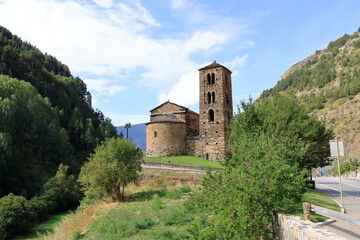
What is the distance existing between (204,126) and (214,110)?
3222 mm

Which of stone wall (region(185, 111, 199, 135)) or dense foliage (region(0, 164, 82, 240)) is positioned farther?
stone wall (region(185, 111, 199, 135))

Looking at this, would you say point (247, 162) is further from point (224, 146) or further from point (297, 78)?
point (297, 78)

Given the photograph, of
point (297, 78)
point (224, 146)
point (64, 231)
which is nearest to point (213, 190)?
point (64, 231)

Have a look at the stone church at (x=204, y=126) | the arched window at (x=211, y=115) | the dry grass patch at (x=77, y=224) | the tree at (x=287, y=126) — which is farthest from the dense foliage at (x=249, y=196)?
the arched window at (x=211, y=115)

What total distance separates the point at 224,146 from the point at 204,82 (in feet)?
39.3

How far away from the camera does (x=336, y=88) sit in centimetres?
13312

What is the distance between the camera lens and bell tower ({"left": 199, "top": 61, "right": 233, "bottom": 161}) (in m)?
45.2

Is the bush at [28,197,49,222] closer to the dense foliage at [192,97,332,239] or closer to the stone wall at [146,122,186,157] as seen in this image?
the stone wall at [146,122,186,157]

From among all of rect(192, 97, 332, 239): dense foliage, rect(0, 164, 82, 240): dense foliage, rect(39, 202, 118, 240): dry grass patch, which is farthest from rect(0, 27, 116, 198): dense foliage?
rect(192, 97, 332, 239): dense foliage

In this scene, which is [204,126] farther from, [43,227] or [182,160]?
[43,227]

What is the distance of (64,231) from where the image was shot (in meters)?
17.7

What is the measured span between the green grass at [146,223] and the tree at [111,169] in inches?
111

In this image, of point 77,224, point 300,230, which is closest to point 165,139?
point 77,224

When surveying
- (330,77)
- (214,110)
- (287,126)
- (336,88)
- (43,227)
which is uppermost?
(330,77)
